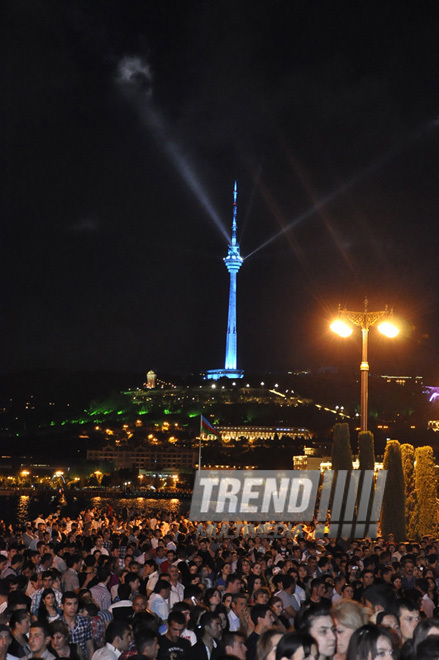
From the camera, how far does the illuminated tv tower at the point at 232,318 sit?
162 meters

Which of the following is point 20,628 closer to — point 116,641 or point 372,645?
point 116,641

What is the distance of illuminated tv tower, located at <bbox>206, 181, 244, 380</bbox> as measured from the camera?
16236 centimetres

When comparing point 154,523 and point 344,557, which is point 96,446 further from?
point 344,557

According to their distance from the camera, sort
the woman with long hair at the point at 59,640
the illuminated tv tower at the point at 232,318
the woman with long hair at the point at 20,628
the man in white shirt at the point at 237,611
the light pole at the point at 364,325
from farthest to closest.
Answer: the illuminated tv tower at the point at 232,318 → the light pole at the point at 364,325 → the man in white shirt at the point at 237,611 → the woman with long hair at the point at 20,628 → the woman with long hair at the point at 59,640

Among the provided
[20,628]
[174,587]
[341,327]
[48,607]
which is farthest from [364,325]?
[20,628]

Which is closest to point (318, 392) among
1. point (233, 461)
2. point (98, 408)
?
point (98, 408)

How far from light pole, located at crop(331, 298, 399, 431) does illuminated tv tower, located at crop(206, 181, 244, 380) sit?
140819 millimetres

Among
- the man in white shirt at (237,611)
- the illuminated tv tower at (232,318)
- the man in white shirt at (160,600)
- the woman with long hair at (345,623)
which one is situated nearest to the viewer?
the woman with long hair at (345,623)

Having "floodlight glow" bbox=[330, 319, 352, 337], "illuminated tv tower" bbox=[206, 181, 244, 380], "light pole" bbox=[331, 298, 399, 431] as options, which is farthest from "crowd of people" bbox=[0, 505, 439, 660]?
"illuminated tv tower" bbox=[206, 181, 244, 380]

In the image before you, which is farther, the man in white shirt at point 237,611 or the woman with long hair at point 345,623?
the man in white shirt at point 237,611

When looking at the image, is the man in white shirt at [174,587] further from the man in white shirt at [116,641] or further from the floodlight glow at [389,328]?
the floodlight glow at [389,328]

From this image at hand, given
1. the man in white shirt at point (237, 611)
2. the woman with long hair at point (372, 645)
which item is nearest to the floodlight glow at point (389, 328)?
the man in white shirt at point (237, 611)

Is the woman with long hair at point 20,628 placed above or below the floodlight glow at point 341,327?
below

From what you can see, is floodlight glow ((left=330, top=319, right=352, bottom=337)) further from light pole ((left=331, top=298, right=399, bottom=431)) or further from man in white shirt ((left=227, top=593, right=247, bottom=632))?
man in white shirt ((left=227, top=593, right=247, bottom=632))
